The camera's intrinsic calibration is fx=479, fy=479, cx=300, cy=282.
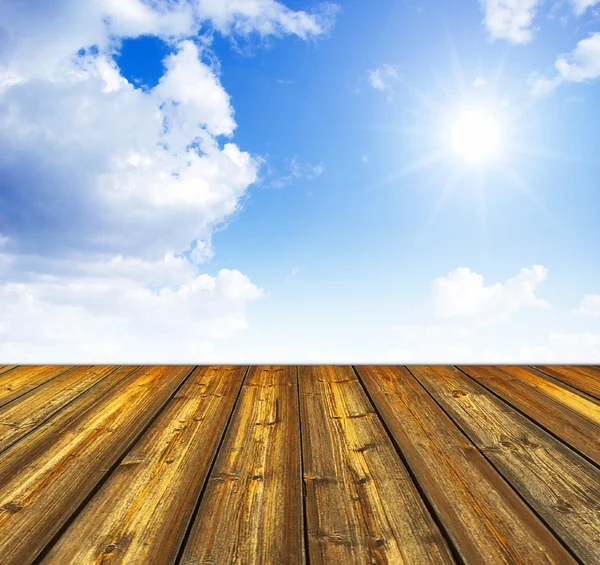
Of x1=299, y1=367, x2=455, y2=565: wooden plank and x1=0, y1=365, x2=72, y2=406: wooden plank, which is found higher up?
x1=0, y1=365, x2=72, y2=406: wooden plank

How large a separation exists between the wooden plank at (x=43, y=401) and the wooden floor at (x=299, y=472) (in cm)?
1

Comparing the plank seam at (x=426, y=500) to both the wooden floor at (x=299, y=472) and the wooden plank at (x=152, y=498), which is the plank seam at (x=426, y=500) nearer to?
the wooden floor at (x=299, y=472)

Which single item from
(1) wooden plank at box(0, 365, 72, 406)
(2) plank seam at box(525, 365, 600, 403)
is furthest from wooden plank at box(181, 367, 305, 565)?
(2) plank seam at box(525, 365, 600, 403)

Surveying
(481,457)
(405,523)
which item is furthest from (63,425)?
(481,457)

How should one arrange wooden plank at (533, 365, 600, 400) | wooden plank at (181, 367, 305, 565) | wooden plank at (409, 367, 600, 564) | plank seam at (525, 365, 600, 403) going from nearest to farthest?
wooden plank at (181, 367, 305, 565), wooden plank at (409, 367, 600, 564), plank seam at (525, 365, 600, 403), wooden plank at (533, 365, 600, 400)

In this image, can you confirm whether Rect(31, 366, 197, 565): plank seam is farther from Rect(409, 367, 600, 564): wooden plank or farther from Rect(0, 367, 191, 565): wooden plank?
Rect(409, 367, 600, 564): wooden plank

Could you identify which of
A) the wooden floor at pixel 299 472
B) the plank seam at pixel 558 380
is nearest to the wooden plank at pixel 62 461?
the wooden floor at pixel 299 472

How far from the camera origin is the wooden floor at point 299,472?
2.73ft

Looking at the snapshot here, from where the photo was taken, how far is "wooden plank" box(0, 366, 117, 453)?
4.64 ft

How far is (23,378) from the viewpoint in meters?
2.01

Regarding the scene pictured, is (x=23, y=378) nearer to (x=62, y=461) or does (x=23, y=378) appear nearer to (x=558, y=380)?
(x=62, y=461)

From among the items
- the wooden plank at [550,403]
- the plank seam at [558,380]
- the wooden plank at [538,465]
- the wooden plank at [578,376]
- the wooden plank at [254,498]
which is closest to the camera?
the wooden plank at [254,498]

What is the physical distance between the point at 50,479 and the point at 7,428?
453 mm

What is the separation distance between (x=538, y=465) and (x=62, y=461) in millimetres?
1166
